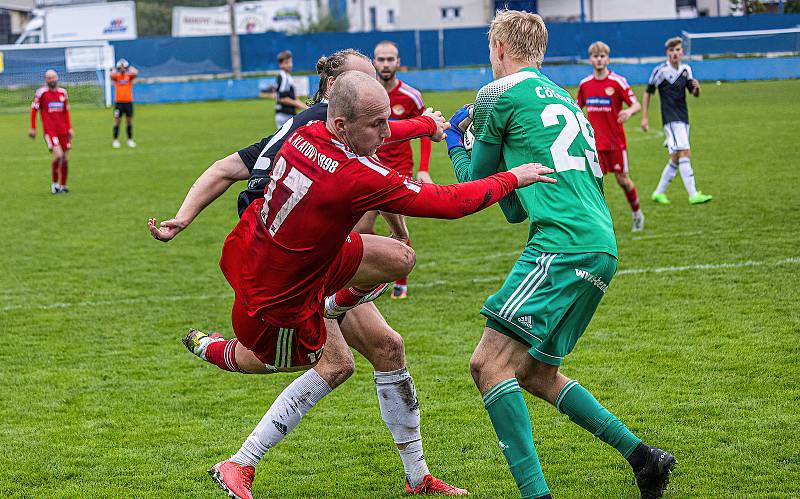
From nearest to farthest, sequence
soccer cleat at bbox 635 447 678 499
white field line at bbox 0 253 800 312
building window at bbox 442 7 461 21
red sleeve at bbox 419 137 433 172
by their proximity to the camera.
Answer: soccer cleat at bbox 635 447 678 499 → red sleeve at bbox 419 137 433 172 → white field line at bbox 0 253 800 312 → building window at bbox 442 7 461 21

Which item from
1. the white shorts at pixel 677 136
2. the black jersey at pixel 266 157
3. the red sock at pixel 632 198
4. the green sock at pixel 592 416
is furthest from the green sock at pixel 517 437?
the white shorts at pixel 677 136

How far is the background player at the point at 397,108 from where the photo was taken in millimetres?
9523

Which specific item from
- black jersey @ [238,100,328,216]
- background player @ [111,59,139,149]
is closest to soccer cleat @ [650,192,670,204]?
black jersey @ [238,100,328,216]

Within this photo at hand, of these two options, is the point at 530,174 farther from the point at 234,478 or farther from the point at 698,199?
the point at 698,199

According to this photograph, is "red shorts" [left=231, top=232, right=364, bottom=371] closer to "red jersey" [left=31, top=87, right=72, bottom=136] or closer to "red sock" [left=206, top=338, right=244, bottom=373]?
"red sock" [left=206, top=338, right=244, bottom=373]

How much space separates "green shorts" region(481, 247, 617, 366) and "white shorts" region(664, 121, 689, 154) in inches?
414

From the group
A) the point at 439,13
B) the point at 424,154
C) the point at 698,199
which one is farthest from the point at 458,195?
the point at 439,13

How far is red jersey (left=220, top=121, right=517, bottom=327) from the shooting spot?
4020mm

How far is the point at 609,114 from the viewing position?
12836 mm

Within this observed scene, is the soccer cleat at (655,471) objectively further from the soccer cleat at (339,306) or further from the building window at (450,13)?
the building window at (450,13)

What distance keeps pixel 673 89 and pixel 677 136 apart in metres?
0.73

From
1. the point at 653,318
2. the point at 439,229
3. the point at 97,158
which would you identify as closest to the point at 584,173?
the point at 653,318

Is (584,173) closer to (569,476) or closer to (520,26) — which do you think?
(520,26)

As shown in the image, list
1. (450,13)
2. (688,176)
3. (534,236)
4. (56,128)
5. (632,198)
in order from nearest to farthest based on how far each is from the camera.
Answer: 1. (534,236)
2. (632,198)
3. (688,176)
4. (56,128)
5. (450,13)
